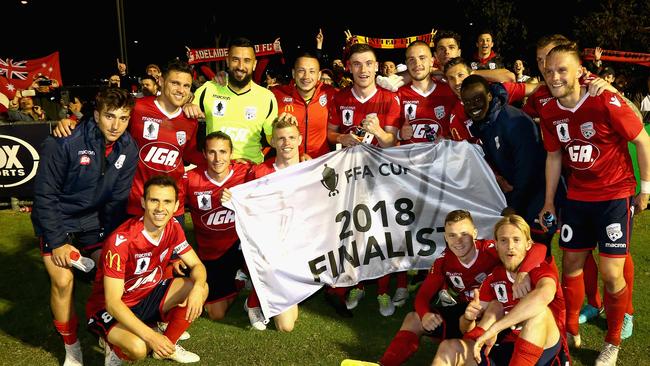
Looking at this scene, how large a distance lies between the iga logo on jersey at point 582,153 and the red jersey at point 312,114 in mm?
2534

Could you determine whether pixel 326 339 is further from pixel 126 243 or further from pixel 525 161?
pixel 525 161

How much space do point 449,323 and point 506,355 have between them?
450mm

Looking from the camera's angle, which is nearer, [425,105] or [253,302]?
[253,302]

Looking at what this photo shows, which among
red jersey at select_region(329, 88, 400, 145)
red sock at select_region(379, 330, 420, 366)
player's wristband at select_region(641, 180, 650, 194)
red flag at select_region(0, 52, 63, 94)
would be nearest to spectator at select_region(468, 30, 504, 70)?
red jersey at select_region(329, 88, 400, 145)

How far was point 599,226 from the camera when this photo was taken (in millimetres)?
4465

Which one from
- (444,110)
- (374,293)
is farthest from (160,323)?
(444,110)

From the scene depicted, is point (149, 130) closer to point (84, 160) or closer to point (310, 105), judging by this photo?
point (84, 160)

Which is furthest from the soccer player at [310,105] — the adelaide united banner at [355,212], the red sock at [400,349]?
the red sock at [400,349]

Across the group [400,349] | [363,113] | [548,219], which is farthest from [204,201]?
[548,219]

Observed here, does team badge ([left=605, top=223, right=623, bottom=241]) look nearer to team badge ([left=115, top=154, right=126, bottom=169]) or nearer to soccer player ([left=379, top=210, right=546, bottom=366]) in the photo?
soccer player ([left=379, top=210, right=546, bottom=366])

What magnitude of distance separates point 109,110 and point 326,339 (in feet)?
8.71

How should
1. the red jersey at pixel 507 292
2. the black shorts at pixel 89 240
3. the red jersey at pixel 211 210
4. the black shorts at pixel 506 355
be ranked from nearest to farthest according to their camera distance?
the black shorts at pixel 506 355 → the red jersey at pixel 507 292 → the black shorts at pixel 89 240 → the red jersey at pixel 211 210

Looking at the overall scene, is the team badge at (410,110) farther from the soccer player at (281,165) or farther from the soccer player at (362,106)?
the soccer player at (281,165)

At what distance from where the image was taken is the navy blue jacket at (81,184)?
4520 mm
